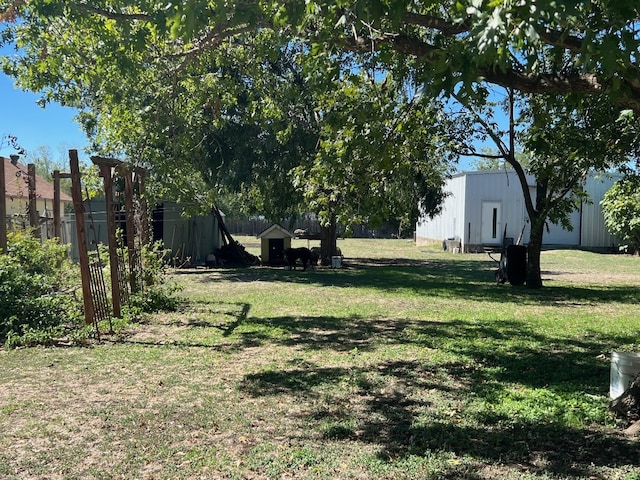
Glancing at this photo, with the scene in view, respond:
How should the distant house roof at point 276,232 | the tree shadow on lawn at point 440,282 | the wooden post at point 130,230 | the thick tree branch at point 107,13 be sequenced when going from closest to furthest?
the thick tree branch at point 107,13, the wooden post at point 130,230, the tree shadow on lawn at point 440,282, the distant house roof at point 276,232

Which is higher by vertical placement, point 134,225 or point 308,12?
point 308,12

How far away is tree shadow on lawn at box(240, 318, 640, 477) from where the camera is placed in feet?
13.3

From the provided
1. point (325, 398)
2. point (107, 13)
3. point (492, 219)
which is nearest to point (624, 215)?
point (492, 219)

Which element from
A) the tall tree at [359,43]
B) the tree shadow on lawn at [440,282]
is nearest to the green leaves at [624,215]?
the tree shadow on lawn at [440,282]

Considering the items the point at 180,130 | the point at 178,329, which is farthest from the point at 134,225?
the point at 178,329

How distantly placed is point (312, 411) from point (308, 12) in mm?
3453

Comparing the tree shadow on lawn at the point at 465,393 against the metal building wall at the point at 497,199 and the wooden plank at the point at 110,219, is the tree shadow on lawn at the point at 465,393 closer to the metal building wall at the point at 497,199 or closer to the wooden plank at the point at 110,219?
the wooden plank at the point at 110,219

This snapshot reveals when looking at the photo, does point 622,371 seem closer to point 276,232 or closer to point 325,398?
point 325,398

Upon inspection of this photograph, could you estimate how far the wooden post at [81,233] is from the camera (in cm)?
750

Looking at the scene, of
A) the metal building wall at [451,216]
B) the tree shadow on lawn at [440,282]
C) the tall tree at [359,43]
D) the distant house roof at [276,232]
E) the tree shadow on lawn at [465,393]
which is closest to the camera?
the tall tree at [359,43]

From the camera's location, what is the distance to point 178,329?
28.2 feet

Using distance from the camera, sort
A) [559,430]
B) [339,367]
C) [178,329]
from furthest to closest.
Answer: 1. [178,329]
2. [339,367]
3. [559,430]

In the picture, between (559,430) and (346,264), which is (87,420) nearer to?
(559,430)

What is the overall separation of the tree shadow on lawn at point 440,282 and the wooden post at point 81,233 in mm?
8037
